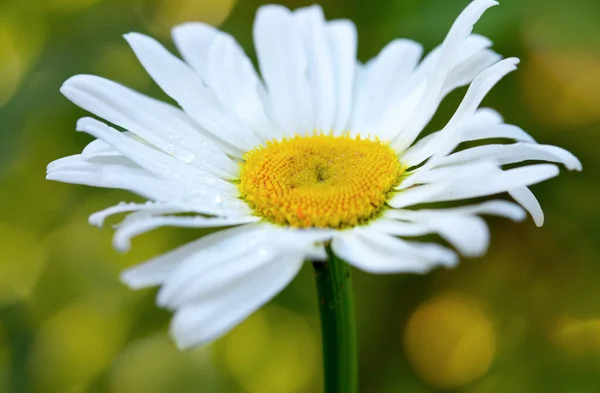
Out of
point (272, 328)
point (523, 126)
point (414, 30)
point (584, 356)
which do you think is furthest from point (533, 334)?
point (414, 30)

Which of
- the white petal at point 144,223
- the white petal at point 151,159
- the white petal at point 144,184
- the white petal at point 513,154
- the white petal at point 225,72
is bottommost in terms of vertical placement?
the white petal at point 144,223

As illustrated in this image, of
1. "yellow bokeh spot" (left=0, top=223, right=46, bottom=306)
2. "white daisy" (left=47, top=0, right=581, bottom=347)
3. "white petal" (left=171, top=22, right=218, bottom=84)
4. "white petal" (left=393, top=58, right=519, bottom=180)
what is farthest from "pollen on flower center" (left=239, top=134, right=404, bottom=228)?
"yellow bokeh spot" (left=0, top=223, right=46, bottom=306)

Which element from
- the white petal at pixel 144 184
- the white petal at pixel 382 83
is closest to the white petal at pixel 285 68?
the white petal at pixel 382 83

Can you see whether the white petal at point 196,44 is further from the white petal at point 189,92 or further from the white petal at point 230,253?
the white petal at point 230,253

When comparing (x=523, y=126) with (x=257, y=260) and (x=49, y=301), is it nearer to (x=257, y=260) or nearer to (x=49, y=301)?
(x=257, y=260)

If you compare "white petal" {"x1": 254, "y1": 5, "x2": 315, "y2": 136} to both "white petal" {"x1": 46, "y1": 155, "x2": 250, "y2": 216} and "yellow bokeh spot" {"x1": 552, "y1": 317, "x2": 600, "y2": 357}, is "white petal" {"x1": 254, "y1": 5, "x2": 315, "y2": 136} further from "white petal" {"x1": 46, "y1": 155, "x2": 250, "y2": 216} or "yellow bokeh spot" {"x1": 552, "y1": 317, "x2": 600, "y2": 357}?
"yellow bokeh spot" {"x1": 552, "y1": 317, "x2": 600, "y2": 357}
